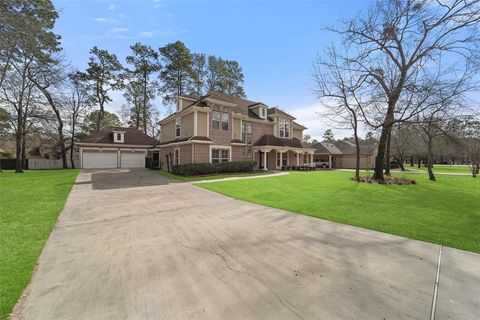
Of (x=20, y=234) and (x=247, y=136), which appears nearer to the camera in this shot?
(x=20, y=234)

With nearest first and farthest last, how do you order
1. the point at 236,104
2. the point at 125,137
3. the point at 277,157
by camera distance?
the point at 236,104 < the point at 277,157 < the point at 125,137

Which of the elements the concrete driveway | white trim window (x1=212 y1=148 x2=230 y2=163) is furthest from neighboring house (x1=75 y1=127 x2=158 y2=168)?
the concrete driveway

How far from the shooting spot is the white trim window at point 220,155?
2122 cm

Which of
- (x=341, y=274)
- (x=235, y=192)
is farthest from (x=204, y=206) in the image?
(x=341, y=274)

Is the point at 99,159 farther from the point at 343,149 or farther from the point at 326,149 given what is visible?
the point at 343,149

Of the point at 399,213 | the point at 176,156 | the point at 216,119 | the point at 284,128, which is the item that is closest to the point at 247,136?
the point at 216,119

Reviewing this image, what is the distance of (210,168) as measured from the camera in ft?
62.1

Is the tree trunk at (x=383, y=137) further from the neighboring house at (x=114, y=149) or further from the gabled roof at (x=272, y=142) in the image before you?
the neighboring house at (x=114, y=149)

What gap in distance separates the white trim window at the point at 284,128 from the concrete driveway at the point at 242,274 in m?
24.0

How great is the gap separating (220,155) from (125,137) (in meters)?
15.0

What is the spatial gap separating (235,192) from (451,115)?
15.3 meters

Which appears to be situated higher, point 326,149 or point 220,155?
point 326,149

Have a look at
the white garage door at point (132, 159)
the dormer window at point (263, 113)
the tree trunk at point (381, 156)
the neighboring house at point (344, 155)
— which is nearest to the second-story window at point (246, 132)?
the dormer window at point (263, 113)

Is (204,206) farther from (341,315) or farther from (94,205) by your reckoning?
(341,315)
